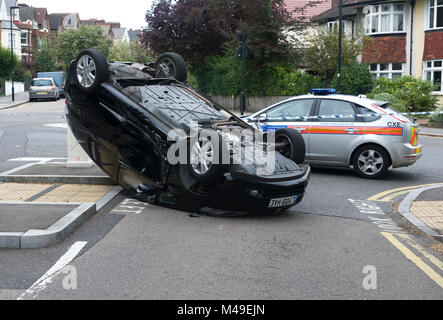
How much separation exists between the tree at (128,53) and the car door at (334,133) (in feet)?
223

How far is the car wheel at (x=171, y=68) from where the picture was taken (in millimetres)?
9812

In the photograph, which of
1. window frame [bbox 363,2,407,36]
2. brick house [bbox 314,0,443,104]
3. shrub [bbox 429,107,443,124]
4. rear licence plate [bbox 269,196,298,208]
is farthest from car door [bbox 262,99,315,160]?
window frame [bbox 363,2,407,36]

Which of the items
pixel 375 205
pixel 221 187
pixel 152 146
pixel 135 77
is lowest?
pixel 375 205

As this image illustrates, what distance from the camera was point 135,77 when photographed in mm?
8922

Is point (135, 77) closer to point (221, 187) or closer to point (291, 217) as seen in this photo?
point (221, 187)

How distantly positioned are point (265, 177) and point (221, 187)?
0.57 m

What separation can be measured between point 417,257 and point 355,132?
17.6 feet

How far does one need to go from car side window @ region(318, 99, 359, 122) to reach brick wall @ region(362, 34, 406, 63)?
2437cm

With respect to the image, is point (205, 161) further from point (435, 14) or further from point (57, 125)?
point (435, 14)

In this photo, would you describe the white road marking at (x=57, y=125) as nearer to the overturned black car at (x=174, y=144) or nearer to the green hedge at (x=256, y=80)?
the overturned black car at (x=174, y=144)

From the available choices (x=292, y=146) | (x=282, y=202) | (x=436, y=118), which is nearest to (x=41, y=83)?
(x=436, y=118)

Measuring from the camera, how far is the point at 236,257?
5.75 metres

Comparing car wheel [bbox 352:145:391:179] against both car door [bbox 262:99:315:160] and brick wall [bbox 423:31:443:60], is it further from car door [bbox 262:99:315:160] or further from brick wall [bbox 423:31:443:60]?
brick wall [bbox 423:31:443:60]
